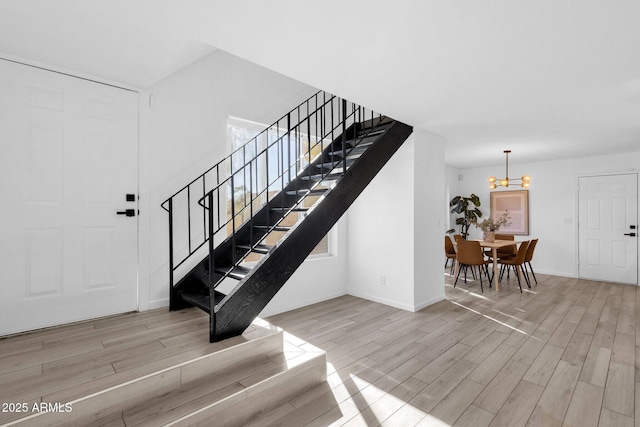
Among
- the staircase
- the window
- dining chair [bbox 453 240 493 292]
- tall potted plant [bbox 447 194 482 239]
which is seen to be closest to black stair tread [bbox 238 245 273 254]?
the staircase

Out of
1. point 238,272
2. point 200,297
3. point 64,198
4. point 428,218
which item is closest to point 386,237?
point 428,218

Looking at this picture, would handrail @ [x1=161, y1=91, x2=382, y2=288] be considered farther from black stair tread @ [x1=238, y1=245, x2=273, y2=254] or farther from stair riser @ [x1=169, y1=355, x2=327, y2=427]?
stair riser @ [x1=169, y1=355, x2=327, y2=427]

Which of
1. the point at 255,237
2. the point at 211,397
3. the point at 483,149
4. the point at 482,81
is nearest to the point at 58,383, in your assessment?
the point at 211,397

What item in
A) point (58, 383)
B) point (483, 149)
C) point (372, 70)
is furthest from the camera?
point (483, 149)

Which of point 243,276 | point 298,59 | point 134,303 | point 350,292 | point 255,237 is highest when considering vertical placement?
point 298,59

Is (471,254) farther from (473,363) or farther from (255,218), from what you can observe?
(255,218)

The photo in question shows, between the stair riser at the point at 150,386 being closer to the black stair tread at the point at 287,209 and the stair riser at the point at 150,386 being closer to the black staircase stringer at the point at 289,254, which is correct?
the black staircase stringer at the point at 289,254

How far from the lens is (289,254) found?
274 cm

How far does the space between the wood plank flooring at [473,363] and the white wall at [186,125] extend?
1246mm

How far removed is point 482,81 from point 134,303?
3.69 metres

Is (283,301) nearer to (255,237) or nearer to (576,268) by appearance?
Result: (255,237)

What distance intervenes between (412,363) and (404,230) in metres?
1.84

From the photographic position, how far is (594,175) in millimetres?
6078

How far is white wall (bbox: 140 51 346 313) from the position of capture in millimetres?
2982
